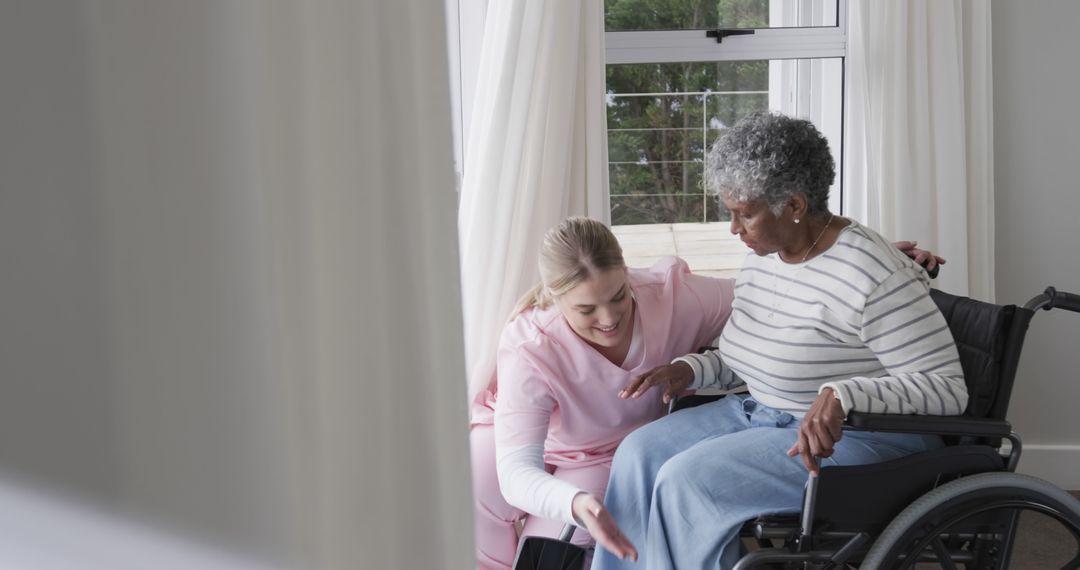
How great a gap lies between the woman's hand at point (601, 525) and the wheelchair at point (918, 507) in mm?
187

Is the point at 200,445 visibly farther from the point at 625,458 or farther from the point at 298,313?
the point at 625,458

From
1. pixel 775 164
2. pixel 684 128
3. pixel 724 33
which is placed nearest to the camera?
pixel 775 164

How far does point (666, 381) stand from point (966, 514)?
24.0 inches

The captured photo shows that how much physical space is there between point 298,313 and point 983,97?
2.44m

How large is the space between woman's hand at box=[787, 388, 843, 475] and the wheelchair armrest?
0.02 m

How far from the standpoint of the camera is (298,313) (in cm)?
69

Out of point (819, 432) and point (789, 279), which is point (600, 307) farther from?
point (819, 432)

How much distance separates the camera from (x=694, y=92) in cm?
282

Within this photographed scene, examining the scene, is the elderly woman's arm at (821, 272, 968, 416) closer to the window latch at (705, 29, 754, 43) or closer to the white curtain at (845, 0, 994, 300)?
the white curtain at (845, 0, 994, 300)

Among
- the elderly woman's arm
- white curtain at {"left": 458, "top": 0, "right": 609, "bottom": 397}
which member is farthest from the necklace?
white curtain at {"left": 458, "top": 0, "right": 609, "bottom": 397}

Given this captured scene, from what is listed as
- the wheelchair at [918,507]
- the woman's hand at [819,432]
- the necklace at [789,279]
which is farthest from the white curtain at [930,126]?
Answer: the woman's hand at [819,432]

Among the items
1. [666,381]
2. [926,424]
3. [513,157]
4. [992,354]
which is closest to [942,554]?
[926,424]

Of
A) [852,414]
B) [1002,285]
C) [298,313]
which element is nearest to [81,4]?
[298,313]

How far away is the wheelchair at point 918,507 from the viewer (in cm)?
150
